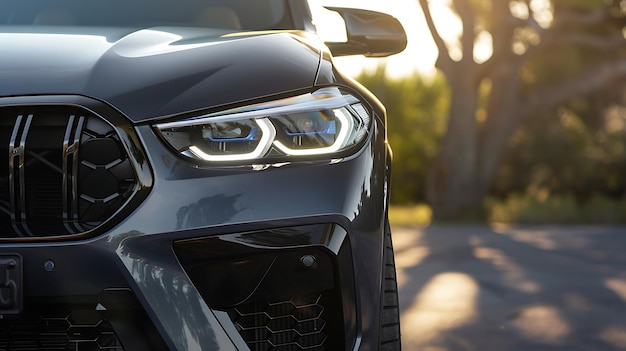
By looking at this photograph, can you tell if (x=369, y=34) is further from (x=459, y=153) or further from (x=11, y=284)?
(x=459, y=153)

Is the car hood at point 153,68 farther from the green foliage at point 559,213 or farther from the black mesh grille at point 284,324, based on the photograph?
the green foliage at point 559,213

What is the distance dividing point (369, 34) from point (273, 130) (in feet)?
3.77

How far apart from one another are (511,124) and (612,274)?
45.0ft

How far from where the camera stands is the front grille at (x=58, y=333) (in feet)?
7.55

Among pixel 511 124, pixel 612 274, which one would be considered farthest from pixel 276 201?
pixel 511 124

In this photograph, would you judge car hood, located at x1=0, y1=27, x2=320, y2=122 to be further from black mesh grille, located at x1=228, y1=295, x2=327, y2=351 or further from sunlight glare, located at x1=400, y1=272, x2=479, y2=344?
sunlight glare, located at x1=400, y1=272, x2=479, y2=344

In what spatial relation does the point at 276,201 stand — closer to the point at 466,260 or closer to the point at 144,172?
the point at 144,172

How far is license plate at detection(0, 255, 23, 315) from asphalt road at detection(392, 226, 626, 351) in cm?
298

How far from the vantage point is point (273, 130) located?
246 centimetres

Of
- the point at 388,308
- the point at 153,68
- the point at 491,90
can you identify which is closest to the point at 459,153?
the point at 491,90

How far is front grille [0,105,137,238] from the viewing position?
229cm

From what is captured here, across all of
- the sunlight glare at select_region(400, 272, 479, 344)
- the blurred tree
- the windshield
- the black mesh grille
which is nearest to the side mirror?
the windshield

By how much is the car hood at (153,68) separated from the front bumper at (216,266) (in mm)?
136

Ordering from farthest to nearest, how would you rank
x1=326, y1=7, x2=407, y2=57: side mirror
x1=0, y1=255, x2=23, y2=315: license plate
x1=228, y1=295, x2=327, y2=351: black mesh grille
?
x1=326, y1=7, x2=407, y2=57: side mirror < x1=228, y1=295, x2=327, y2=351: black mesh grille < x1=0, y1=255, x2=23, y2=315: license plate
